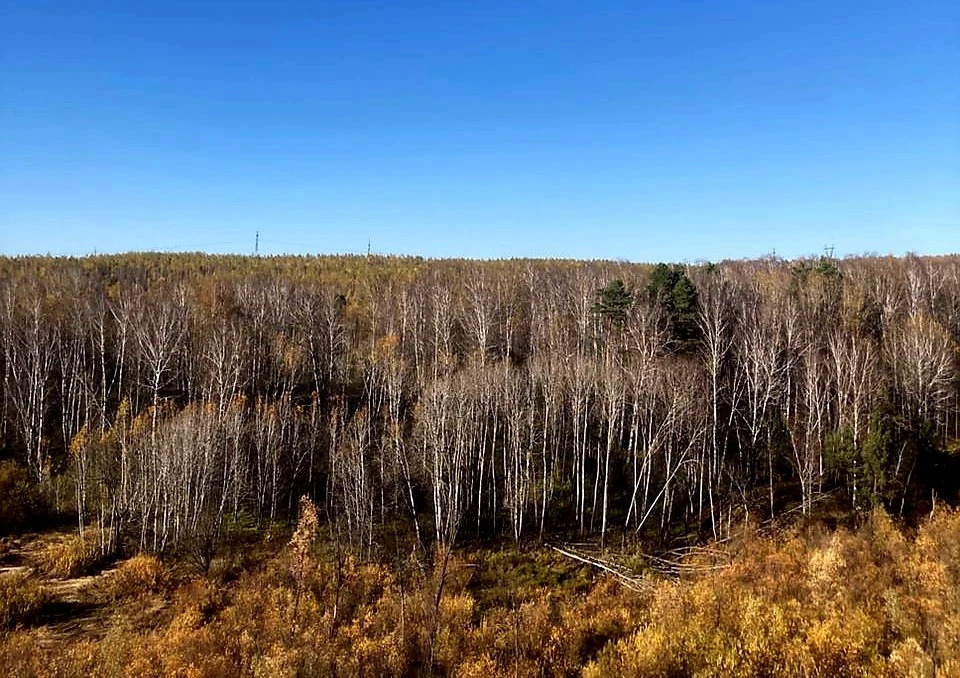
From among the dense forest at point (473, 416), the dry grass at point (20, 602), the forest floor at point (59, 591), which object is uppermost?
the dense forest at point (473, 416)

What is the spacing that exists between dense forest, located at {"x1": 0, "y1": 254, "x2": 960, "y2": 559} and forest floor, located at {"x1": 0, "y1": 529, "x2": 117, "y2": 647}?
1708mm

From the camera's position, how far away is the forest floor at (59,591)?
1764cm

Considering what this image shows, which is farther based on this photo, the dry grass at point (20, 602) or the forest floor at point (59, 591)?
the dry grass at point (20, 602)

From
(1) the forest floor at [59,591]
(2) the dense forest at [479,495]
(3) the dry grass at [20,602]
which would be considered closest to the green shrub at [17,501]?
(2) the dense forest at [479,495]

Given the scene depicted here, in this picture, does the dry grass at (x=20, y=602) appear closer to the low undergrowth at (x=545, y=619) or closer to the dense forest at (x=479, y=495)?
the dense forest at (x=479, y=495)

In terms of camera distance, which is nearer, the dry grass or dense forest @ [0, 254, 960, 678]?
dense forest @ [0, 254, 960, 678]

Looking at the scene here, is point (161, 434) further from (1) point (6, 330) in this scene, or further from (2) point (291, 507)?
(1) point (6, 330)

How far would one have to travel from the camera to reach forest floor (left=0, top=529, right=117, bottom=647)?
17641 mm

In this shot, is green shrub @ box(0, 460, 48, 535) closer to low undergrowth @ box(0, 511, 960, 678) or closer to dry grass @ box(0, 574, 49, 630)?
dry grass @ box(0, 574, 49, 630)

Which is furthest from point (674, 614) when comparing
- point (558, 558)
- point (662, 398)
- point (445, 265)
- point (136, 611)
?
point (445, 265)

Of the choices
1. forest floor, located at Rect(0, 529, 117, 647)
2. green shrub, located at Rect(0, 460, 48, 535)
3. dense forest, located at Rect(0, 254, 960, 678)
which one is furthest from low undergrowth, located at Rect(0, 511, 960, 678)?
green shrub, located at Rect(0, 460, 48, 535)

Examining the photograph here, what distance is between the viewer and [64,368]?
3222cm

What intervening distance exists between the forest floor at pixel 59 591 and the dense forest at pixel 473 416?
1.71 metres

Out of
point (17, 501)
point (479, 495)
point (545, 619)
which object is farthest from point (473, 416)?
point (17, 501)
